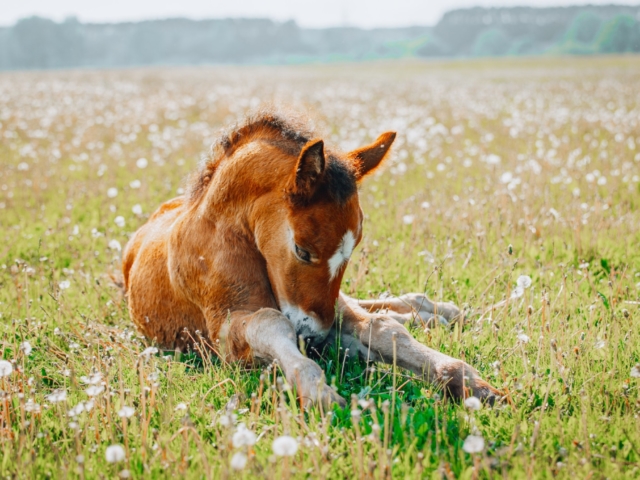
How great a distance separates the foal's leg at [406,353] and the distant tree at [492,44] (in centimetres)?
17833

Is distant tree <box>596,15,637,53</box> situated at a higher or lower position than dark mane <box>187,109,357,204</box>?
higher

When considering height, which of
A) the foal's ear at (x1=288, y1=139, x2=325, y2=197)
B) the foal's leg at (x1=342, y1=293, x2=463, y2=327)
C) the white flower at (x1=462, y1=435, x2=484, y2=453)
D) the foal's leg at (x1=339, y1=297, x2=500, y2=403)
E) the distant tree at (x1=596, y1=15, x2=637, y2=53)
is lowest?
the foal's leg at (x1=342, y1=293, x2=463, y2=327)

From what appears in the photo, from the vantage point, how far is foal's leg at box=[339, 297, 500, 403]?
3418 millimetres

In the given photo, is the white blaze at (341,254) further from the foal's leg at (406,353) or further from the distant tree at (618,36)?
the distant tree at (618,36)

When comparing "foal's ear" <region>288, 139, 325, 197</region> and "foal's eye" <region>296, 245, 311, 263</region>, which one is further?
"foal's eye" <region>296, 245, 311, 263</region>

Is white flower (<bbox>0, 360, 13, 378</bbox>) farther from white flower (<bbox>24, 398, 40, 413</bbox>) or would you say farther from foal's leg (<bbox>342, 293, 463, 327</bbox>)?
foal's leg (<bbox>342, 293, 463, 327</bbox>)

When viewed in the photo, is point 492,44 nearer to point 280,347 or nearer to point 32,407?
point 280,347

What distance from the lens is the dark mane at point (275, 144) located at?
11.5ft

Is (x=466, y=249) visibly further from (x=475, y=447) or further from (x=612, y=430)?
(x=475, y=447)

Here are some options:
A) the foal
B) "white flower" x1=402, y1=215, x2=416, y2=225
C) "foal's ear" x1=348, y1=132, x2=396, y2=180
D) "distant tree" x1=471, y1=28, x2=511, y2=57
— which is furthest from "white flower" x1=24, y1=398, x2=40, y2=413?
"distant tree" x1=471, y1=28, x2=511, y2=57

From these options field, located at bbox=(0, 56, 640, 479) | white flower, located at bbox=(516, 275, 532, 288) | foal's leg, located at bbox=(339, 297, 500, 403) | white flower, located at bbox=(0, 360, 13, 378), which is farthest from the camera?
white flower, located at bbox=(516, 275, 532, 288)

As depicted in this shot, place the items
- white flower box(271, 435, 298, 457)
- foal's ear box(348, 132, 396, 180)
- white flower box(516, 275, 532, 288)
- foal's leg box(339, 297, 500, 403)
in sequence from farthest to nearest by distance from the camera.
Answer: white flower box(516, 275, 532, 288)
foal's ear box(348, 132, 396, 180)
foal's leg box(339, 297, 500, 403)
white flower box(271, 435, 298, 457)

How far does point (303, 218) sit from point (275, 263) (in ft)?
1.35

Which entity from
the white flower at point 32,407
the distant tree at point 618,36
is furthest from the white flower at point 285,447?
the distant tree at point 618,36
